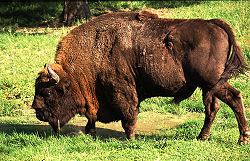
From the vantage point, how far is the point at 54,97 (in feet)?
19.9

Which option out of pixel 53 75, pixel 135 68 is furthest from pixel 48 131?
pixel 135 68

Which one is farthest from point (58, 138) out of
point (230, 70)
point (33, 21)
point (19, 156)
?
point (33, 21)

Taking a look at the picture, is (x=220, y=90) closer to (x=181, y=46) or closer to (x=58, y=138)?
(x=181, y=46)

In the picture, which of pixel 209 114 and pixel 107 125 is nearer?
pixel 209 114

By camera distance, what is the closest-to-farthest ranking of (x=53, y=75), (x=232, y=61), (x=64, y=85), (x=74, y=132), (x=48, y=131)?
(x=232, y=61) < (x=53, y=75) < (x=64, y=85) < (x=48, y=131) < (x=74, y=132)

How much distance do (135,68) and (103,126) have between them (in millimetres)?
1873

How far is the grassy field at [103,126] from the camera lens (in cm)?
518

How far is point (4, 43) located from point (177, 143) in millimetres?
7517

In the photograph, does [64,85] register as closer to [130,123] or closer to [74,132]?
[74,132]

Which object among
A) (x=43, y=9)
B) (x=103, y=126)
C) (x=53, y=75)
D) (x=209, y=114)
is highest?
(x=53, y=75)

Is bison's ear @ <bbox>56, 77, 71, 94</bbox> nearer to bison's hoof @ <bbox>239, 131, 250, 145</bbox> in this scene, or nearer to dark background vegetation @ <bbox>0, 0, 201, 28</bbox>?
bison's hoof @ <bbox>239, 131, 250, 145</bbox>

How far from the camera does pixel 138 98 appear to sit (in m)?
6.11

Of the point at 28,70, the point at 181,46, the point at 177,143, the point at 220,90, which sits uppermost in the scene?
the point at 181,46

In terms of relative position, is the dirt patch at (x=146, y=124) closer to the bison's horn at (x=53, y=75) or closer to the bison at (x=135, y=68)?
the bison at (x=135, y=68)
